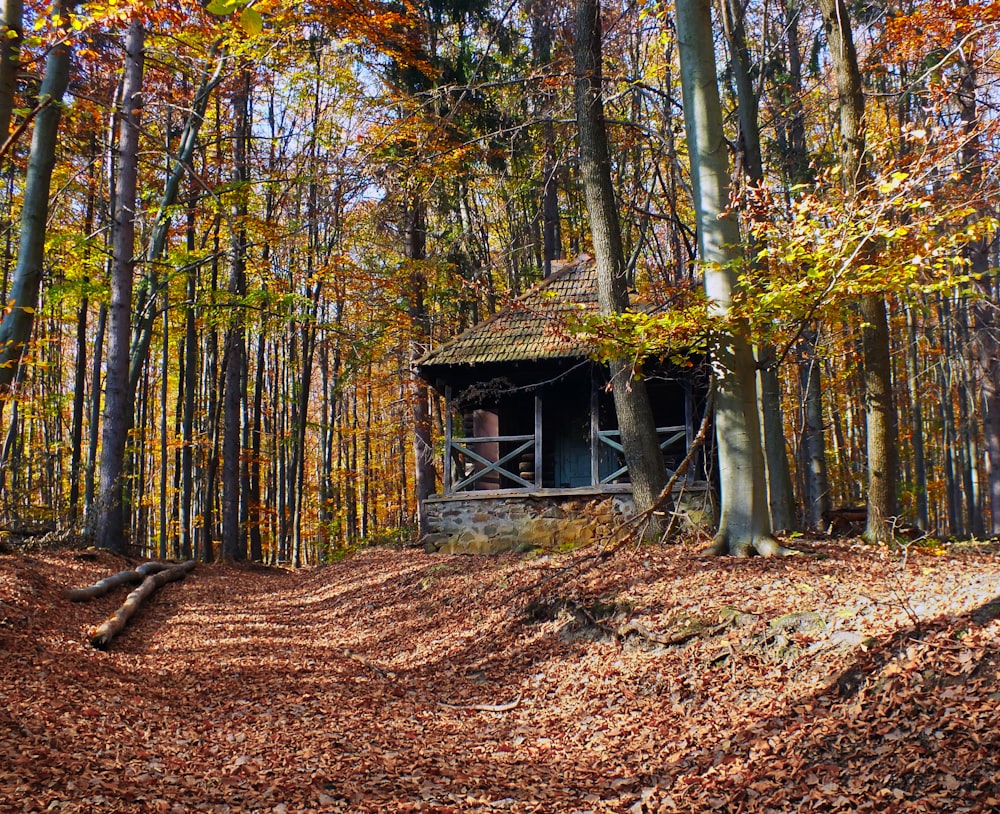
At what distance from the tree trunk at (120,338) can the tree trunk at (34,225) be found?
6.41 meters

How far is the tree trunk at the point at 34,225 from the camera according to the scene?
591 cm

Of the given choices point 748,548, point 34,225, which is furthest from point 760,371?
point 34,225

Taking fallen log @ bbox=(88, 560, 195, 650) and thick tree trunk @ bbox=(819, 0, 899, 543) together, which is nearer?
fallen log @ bbox=(88, 560, 195, 650)

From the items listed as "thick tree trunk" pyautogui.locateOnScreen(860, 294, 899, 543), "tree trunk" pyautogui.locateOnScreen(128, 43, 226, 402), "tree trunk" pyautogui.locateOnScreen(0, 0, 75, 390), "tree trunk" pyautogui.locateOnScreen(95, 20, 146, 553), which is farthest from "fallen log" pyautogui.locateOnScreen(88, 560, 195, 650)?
"thick tree trunk" pyautogui.locateOnScreen(860, 294, 899, 543)

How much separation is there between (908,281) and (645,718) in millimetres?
4067

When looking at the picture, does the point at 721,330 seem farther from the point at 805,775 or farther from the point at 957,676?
the point at 805,775

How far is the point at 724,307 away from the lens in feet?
23.2

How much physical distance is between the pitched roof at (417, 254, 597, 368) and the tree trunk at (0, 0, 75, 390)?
7.21 m

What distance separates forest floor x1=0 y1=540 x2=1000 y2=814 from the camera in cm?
371

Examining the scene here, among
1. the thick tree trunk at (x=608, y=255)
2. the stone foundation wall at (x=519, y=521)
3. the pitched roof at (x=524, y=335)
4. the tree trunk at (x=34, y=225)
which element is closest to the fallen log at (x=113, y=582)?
the tree trunk at (x=34, y=225)

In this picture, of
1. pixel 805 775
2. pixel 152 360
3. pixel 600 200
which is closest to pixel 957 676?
pixel 805 775

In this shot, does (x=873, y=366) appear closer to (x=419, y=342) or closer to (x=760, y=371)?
(x=760, y=371)

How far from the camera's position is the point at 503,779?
440 centimetres

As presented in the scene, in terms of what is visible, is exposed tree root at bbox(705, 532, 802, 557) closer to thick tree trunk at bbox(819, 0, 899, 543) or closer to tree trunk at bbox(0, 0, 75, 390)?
thick tree trunk at bbox(819, 0, 899, 543)
